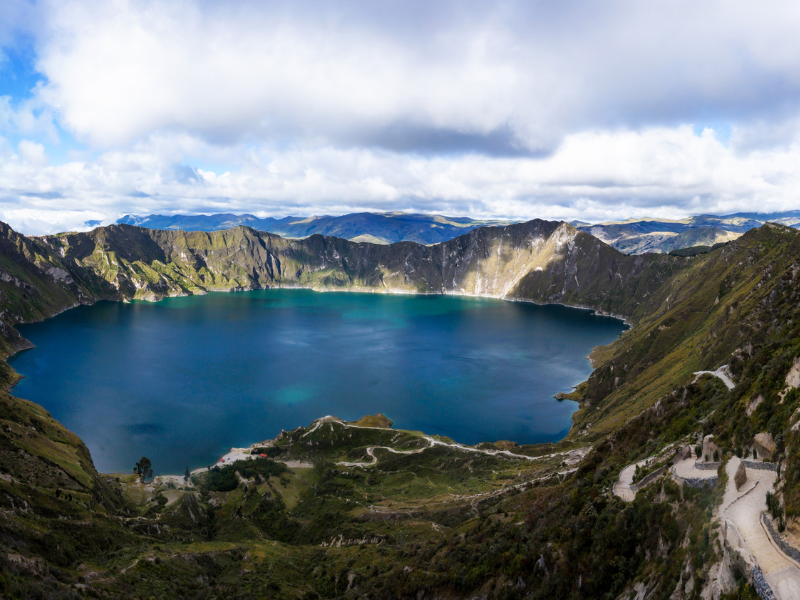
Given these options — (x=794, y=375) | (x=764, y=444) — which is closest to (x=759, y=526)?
(x=764, y=444)

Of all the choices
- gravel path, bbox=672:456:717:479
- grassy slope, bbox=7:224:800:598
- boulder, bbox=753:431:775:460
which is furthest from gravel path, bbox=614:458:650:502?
boulder, bbox=753:431:775:460

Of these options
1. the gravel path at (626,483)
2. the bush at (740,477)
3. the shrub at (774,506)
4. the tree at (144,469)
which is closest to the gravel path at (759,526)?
the bush at (740,477)

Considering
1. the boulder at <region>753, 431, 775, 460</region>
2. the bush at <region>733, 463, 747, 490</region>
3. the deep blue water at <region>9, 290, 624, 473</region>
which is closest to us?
the bush at <region>733, 463, 747, 490</region>

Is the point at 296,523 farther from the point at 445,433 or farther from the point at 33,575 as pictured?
the point at 445,433

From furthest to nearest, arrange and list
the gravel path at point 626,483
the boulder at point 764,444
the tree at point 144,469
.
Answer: the tree at point 144,469 < the gravel path at point 626,483 < the boulder at point 764,444

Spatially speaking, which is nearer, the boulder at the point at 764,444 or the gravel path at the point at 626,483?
the boulder at the point at 764,444

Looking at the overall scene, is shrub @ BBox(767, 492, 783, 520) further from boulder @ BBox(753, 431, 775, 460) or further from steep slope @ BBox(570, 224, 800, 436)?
steep slope @ BBox(570, 224, 800, 436)

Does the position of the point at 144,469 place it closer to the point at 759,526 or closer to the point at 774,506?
the point at 759,526

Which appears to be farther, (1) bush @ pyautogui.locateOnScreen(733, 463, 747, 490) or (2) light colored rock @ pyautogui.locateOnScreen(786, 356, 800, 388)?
(2) light colored rock @ pyautogui.locateOnScreen(786, 356, 800, 388)

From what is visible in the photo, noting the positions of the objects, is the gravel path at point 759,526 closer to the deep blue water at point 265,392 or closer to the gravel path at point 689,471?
the gravel path at point 689,471
